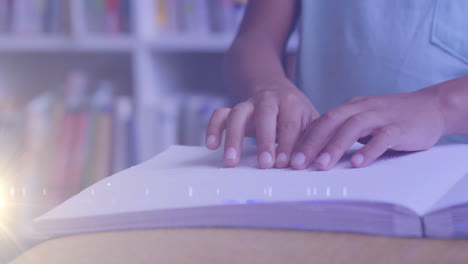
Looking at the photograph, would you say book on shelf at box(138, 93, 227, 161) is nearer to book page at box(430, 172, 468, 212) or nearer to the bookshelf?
the bookshelf

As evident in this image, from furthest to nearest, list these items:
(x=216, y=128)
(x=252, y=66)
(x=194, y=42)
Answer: (x=194, y=42)
(x=252, y=66)
(x=216, y=128)

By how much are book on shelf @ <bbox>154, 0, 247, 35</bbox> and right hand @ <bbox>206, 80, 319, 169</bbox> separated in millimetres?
988

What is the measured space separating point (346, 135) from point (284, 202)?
0.59 ft

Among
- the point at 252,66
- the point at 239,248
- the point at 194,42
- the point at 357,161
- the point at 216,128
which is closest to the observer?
the point at 239,248

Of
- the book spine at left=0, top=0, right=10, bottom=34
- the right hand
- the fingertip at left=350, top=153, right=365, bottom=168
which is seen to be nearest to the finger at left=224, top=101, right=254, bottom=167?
the right hand

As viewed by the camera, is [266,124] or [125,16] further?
[125,16]

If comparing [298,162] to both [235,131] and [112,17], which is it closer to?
[235,131]

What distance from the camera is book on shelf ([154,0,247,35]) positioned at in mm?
1718

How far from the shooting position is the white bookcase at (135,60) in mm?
1759

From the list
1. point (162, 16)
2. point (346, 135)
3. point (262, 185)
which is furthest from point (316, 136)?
point (162, 16)

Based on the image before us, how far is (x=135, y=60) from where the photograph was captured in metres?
1.79

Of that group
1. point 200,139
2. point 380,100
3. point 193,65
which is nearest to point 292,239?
point 380,100

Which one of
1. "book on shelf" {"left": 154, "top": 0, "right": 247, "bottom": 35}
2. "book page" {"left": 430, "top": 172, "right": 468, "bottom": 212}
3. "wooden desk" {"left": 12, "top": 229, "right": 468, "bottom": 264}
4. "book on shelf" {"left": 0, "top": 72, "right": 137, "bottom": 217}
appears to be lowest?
"book on shelf" {"left": 0, "top": 72, "right": 137, "bottom": 217}

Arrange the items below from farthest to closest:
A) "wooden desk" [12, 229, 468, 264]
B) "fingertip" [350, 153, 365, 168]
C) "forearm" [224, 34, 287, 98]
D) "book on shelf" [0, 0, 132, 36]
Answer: "book on shelf" [0, 0, 132, 36], "forearm" [224, 34, 287, 98], "fingertip" [350, 153, 365, 168], "wooden desk" [12, 229, 468, 264]
